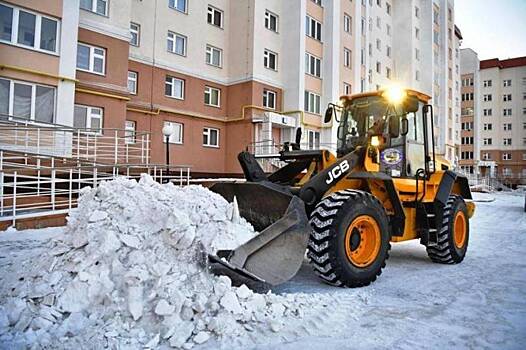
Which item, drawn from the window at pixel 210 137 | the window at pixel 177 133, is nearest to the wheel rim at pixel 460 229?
the window at pixel 177 133

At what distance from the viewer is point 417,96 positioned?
7043mm

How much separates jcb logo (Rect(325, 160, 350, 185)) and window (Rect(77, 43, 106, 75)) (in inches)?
535

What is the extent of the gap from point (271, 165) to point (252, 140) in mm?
2403

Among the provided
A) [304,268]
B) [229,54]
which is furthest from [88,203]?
[229,54]

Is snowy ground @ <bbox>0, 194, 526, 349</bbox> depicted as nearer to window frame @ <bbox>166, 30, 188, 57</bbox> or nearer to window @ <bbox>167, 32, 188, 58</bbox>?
window frame @ <bbox>166, 30, 188, 57</bbox>

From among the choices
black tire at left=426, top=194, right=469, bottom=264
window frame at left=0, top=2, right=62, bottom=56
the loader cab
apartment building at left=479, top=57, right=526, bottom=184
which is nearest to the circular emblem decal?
the loader cab

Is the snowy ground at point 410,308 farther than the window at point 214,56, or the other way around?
the window at point 214,56

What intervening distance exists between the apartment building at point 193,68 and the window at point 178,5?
0.08 m

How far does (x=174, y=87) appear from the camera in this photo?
20.4 m

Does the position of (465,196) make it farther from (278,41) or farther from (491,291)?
(278,41)

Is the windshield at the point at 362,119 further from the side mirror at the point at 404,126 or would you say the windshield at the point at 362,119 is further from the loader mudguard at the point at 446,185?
the loader mudguard at the point at 446,185

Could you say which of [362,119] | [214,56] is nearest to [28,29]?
[214,56]

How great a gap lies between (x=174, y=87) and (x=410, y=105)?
1587 cm

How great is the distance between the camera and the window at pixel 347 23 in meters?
27.8
